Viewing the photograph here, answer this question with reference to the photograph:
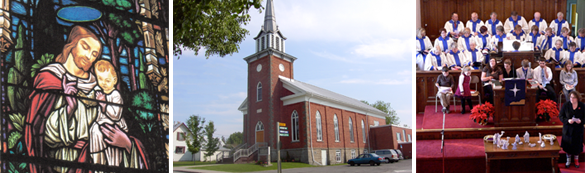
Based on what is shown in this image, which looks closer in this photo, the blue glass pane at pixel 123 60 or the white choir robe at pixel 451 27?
the blue glass pane at pixel 123 60

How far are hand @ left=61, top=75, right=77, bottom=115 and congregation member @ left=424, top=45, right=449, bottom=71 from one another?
173 inches

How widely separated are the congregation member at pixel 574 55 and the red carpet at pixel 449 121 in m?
2.25

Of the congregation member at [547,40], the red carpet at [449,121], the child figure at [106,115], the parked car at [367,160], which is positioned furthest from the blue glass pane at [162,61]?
the congregation member at [547,40]

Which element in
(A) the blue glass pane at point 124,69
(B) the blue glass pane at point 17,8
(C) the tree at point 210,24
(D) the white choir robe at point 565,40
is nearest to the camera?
(B) the blue glass pane at point 17,8

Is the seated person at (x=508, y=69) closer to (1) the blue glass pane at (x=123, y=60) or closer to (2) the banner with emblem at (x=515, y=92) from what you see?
(2) the banner with emblem at (x=515, y=92)

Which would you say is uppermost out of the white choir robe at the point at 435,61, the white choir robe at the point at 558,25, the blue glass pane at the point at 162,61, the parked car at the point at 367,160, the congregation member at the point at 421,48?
the white choir robe at the point at 558,25

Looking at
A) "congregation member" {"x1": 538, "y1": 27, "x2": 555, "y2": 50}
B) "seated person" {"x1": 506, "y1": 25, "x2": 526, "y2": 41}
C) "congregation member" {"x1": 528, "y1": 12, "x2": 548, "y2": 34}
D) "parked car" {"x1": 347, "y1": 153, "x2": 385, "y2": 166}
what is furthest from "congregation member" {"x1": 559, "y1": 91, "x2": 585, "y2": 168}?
"parked car" {"x1": 347, "y1": 153, "x2": 385, "y2": 166}

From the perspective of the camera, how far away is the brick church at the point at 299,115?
733 centimetres

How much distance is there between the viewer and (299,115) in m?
7.60

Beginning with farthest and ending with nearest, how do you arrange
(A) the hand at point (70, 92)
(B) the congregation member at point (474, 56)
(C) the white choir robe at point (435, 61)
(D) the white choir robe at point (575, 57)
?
(B) the congregation member at point (474, 56), (D) the white choir robe at point (575, 57), (C) the white choir robe at point (435, 61), (A) the hand at point (70, 92)

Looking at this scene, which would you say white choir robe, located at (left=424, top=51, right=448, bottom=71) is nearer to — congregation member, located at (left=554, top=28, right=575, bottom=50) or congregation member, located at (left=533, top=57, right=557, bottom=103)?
congregation member, located at (left=533, top=57, right=557, bottom=103)

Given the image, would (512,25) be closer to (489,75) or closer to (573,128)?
(489,75)

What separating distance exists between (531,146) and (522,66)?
207 centimetres

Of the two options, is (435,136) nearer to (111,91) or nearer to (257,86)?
(111,91)
